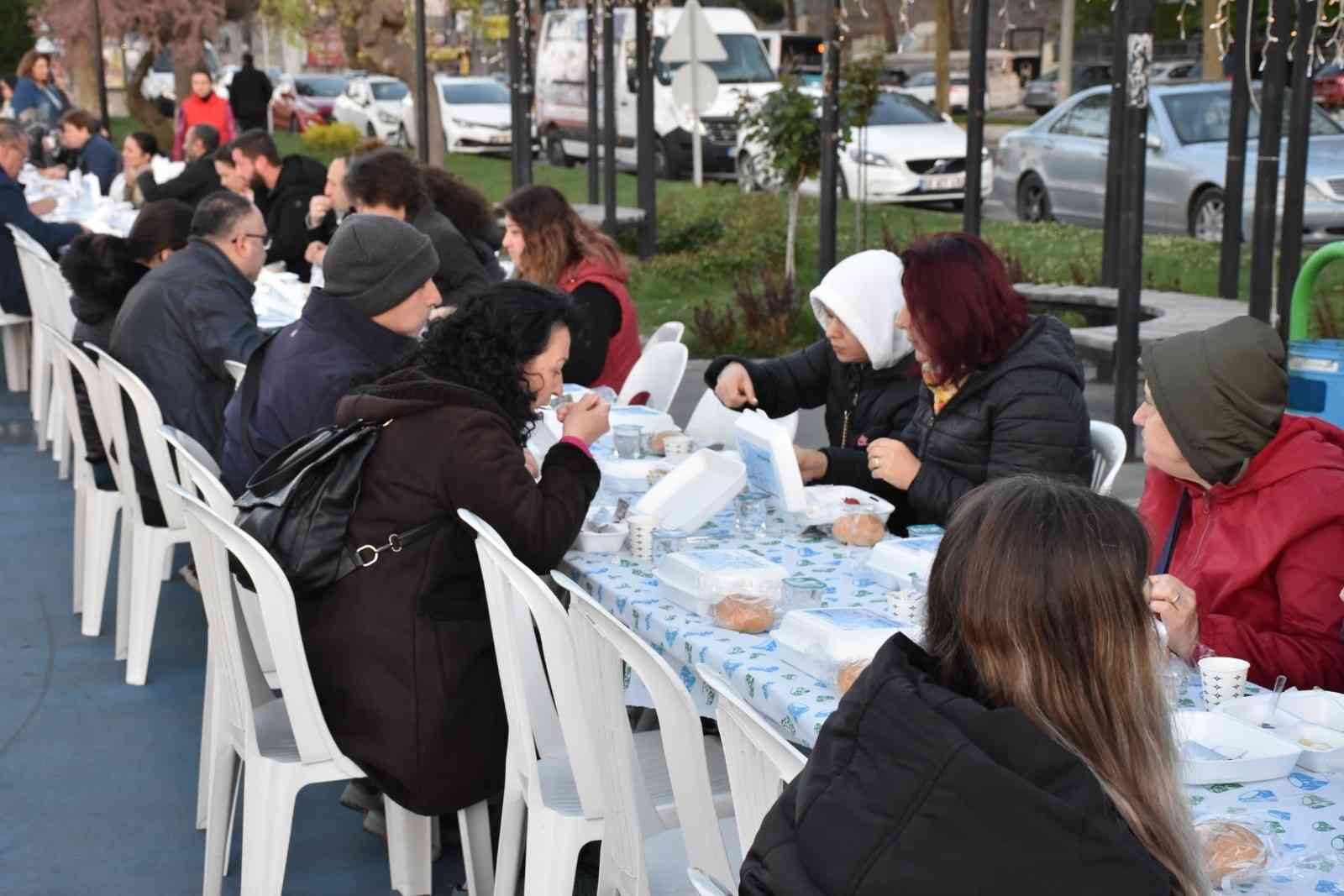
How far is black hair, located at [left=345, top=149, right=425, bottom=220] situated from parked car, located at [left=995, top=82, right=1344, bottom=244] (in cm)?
697

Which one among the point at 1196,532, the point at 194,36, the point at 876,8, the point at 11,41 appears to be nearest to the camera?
the point at 1196,532

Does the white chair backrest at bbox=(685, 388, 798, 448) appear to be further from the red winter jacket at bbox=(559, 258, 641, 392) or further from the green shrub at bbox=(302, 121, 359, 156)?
the green shrub at bbox=(302, 121, 359, 156)

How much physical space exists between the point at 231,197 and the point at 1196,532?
372cm

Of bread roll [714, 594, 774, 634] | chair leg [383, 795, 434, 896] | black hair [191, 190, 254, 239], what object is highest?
black hair [191, 190, 254, 239]

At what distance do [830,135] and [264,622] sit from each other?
22.9ft

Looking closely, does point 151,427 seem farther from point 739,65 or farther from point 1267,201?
point 739,65

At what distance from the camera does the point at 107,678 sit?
553 centimetres

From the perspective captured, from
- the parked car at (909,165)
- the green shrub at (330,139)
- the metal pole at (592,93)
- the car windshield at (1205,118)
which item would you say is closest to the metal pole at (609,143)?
the metal pole at (592,93)

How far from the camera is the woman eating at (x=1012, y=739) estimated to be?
1741 millimetres

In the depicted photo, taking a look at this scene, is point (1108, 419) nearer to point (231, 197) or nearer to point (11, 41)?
point (231, 197)

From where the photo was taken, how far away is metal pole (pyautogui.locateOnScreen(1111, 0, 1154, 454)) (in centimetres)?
676

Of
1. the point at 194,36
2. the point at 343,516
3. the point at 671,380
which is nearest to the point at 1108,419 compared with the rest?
the point at 671,380

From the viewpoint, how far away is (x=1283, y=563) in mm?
3176

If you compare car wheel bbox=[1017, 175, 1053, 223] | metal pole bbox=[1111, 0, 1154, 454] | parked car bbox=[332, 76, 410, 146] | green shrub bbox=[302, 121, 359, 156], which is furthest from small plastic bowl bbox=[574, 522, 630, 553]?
parked car bbox=[332, 76, 410, 146]
